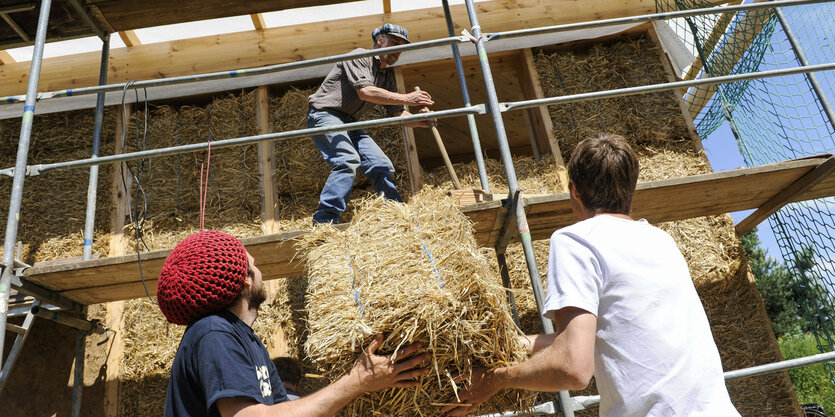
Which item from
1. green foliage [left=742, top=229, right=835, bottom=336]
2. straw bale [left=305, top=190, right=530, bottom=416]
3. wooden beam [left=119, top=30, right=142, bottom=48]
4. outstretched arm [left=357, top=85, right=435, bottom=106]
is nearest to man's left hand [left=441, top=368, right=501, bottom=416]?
straw bale [left=305, top=190, right=530, bottom=416]

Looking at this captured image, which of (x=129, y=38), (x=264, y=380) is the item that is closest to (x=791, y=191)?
(x=264, y=380)

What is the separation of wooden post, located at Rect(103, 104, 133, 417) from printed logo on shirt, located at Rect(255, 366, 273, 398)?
297 centimetres

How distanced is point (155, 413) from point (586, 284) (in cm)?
408

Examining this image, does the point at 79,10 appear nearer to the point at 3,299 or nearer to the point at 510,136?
the point at 3,299

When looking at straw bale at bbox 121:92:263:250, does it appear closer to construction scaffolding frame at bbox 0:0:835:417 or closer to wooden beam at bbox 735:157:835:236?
construction scaffolding frame at bbox 0:0:835:417

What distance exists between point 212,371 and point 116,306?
3862mm

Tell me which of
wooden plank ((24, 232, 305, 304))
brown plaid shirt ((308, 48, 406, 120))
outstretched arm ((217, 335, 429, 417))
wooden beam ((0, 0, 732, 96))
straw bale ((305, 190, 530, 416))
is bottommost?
outstretched arm ((217, 335, 429, 417))

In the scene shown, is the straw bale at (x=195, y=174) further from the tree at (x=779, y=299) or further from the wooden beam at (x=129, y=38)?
the tree at (x=779, y=299)

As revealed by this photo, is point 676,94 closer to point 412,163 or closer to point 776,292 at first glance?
point 412,163

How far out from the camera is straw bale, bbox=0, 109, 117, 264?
527 centimetres

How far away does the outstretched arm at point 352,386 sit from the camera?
1516 millimetres

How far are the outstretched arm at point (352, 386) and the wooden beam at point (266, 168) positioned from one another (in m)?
3.49

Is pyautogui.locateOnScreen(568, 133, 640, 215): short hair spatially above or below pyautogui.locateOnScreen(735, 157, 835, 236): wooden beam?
below

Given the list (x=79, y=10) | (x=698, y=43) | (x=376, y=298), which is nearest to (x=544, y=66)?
(x=698, y=43)
